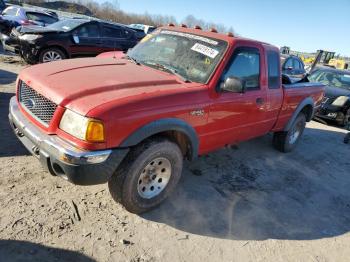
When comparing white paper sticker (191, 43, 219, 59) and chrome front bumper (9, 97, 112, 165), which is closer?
chrome front bumper (9, 97, 112, 165)

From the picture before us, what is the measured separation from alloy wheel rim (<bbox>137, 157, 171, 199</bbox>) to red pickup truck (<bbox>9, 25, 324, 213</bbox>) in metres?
0.01

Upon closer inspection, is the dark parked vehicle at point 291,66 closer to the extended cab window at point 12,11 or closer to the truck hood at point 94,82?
the truck hood at point 94,82

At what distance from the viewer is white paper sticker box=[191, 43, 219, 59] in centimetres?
401

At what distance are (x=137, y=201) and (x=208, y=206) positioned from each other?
96 centimetres

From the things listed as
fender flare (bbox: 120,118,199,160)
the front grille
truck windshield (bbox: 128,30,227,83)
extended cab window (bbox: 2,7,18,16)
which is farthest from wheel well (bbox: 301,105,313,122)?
extended cab window (bbox: 2,7,18,16)

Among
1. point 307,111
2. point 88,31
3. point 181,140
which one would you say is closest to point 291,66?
point 307,111

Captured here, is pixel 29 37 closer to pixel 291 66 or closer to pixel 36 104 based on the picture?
pixel 36 104

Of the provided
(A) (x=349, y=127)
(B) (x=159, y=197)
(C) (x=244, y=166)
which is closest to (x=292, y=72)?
(A) (x=349, y=127)

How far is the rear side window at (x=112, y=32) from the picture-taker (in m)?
10.5

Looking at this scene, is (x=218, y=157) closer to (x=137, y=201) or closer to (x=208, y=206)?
(x=208, y=206)

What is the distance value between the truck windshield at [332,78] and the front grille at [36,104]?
9436mm

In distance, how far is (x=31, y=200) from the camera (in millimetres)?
3473

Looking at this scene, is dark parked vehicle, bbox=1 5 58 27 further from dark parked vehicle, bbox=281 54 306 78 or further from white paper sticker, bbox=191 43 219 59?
white paper sticker, bbox=191 43 219 59

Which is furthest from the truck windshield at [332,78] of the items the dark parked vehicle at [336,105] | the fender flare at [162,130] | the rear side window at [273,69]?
the fender flare at [162,130]
